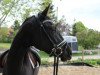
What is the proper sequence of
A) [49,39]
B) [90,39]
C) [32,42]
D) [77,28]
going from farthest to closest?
[77,28] < [90,39] < [32,42] < [49,39]

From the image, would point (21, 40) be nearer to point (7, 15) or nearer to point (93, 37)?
point (7, 15)

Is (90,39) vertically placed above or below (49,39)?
below

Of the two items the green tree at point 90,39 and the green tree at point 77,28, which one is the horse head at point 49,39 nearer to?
the green tree at point 90,39

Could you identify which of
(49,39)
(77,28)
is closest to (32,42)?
(49,39)

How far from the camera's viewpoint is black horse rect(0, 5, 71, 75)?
4.72 meters

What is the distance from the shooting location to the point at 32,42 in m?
4.85

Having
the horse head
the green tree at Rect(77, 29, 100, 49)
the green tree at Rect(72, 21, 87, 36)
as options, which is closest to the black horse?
the horse head

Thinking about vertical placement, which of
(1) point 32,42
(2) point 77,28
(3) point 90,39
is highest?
(2) point 77,28

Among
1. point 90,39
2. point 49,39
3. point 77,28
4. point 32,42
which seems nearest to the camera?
point 49,39

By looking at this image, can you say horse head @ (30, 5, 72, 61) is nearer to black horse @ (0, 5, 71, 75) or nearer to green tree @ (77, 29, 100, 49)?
black horse @ (0, 5, 71, 75)

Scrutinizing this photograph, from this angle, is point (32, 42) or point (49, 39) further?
point (32, 42)

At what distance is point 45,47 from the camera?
4.73 m

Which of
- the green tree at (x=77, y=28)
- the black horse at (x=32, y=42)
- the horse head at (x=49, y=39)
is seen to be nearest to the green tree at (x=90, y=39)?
the green tree at (x=77, y=28)

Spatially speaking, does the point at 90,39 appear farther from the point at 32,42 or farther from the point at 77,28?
the point at 32,42
